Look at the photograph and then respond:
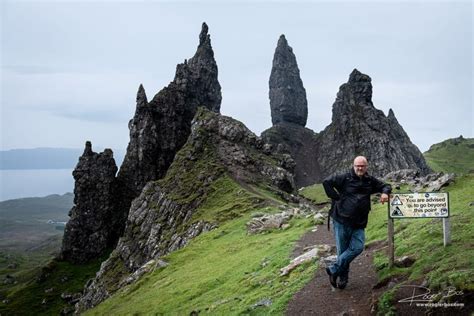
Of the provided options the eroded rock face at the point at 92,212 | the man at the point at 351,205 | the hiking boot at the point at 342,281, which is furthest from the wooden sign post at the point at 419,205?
the eroded rock face at the point at 92,212

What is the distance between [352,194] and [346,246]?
218cm

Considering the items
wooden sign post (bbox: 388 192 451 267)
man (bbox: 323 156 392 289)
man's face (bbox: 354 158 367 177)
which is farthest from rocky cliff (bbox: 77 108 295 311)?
man's face (bbox: 354 158 367 177)

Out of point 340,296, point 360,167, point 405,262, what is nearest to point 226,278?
point 340,296

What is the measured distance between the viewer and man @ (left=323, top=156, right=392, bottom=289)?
16906 mm

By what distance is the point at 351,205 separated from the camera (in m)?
16.9

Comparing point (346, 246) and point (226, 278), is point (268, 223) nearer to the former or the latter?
point (226, 278)

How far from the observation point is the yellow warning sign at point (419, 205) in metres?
17.4

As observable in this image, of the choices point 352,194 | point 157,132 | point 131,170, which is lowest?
point 352,194

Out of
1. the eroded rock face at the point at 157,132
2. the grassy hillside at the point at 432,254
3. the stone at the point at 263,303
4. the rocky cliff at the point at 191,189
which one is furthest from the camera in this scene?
the eroded rock face at the point at 157,132

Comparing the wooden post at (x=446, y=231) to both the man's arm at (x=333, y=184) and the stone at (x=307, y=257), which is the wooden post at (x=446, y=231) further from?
the stone at (x=307, y=257)

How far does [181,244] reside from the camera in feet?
202

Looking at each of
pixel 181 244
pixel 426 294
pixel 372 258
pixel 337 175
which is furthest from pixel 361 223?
pixel 181 244

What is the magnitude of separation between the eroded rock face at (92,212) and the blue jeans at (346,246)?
5627 inches

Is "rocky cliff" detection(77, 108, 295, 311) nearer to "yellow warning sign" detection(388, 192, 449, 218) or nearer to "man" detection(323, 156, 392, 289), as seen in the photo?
"man" detection(323, 156, 392, 289)
